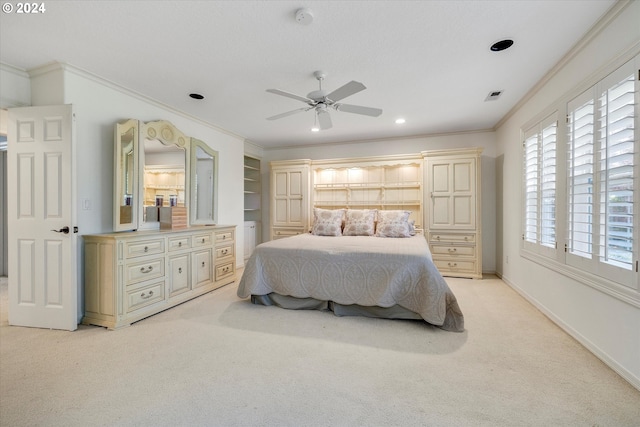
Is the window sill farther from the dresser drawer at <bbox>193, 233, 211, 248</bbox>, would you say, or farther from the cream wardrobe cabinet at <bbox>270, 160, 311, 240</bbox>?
the dresser drawer at <bbox>193, 233, 211, 248</bbox>

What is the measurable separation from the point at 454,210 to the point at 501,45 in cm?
282

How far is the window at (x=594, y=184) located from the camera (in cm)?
181

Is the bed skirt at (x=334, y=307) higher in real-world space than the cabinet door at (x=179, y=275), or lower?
lower

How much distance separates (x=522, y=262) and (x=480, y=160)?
180 cm

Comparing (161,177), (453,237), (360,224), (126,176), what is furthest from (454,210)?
(126,176)

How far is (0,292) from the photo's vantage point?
3773mm

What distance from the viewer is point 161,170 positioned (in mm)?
3582

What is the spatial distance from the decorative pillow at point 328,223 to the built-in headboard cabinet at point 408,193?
2.22 feet

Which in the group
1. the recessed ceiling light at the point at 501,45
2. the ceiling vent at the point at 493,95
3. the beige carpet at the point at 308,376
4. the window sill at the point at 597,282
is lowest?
the beige carpet at the point at 308,376

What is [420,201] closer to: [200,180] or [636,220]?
[636,220]

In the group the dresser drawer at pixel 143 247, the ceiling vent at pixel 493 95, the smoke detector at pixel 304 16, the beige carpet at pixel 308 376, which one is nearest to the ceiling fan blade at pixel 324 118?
the smoke detector at pixel 304 16

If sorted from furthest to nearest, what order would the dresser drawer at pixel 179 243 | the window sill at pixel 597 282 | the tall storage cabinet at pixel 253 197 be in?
the tall storage cabinet at pixel 253 197, the dresser drawer at pixel 179 243, the window sill at pixel 597 282

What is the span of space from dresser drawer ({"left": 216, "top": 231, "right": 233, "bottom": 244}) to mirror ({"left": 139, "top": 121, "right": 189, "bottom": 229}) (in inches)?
24.1

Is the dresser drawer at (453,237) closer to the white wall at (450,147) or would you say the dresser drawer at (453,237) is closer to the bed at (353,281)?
the white wall at (450,147)
